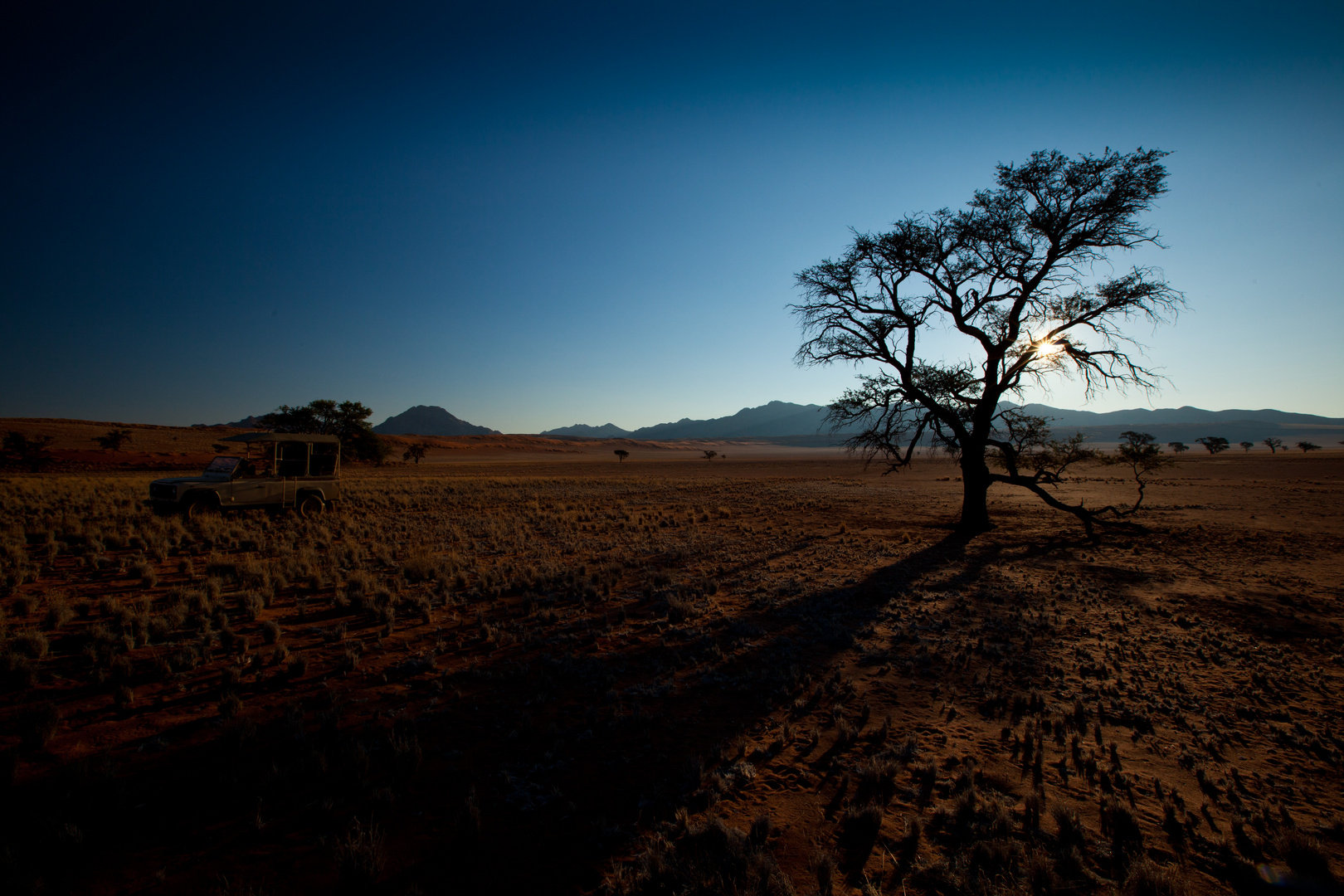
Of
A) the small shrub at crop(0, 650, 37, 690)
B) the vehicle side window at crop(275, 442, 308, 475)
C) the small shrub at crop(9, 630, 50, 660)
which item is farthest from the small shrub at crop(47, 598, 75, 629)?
the vehicle side window at crop(275, 442, 308, 475)

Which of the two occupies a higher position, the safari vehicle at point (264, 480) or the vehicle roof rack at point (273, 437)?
the vehicle roof rack at point (273, 437)

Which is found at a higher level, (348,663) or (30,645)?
(30,645)

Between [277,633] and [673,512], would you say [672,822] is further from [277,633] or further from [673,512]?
[673,512]

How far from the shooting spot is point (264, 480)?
1633cm

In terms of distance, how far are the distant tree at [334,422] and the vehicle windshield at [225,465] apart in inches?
1673

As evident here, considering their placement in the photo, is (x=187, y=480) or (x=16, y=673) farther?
(x=187, y=480)

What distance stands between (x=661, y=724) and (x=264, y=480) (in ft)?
56.2

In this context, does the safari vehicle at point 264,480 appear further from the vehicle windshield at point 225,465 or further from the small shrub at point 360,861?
the small shrub at point 360,861

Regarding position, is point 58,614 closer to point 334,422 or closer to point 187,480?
point 187,480

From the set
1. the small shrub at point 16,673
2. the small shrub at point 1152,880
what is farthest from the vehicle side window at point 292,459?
the small shrub at point 1152,880

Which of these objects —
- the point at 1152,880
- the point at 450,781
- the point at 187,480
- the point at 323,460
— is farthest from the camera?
the point at 323,460

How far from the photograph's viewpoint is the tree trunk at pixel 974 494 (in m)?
16.0

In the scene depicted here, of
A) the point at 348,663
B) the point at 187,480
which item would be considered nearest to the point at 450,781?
the point at 348,663

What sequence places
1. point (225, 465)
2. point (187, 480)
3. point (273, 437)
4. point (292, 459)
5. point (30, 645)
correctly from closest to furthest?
point (30, 645) < point (187, 480) < point (225, 465) < point (273, 437) < point (292, 459)
